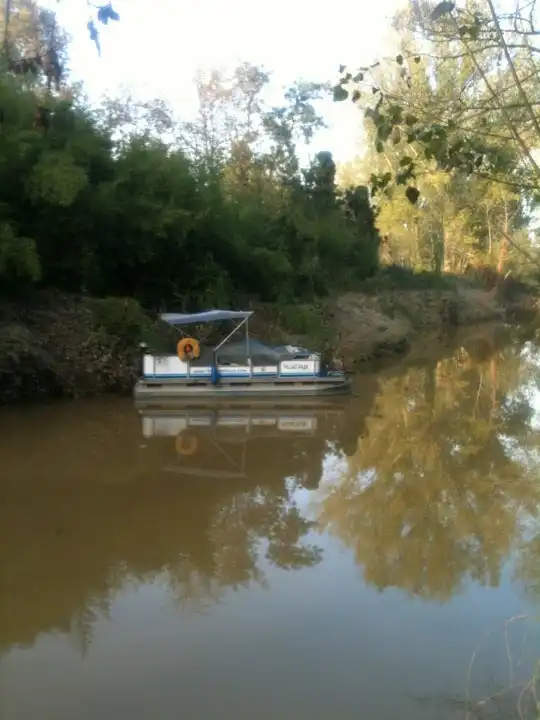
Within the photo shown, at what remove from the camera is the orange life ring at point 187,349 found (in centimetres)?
1354

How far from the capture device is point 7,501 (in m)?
7.63

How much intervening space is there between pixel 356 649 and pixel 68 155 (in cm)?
1060

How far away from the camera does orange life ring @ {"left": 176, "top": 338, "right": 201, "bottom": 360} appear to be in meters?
13.5

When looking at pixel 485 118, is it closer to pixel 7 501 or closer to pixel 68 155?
pixel 7 501

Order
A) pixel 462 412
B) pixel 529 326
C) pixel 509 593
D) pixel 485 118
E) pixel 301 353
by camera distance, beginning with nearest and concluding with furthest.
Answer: pixel 485 118
pixel 509 593
pixel 462 412
pixel 301 353
pixel 529 326

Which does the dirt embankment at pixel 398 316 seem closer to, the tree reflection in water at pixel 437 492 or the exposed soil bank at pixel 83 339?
the exposed soil bank at pixel 83 339

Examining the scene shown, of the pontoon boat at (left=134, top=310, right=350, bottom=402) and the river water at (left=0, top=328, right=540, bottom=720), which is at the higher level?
the pontoon boat at (left=134, top=310, right=350, bottom=402)

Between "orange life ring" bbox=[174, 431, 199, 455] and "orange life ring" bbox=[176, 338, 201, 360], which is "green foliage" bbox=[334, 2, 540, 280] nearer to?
"orange life ring" bbox=[174, 431, 199, 455]

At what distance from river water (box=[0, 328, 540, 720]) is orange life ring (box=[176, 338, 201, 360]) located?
7.70 ft

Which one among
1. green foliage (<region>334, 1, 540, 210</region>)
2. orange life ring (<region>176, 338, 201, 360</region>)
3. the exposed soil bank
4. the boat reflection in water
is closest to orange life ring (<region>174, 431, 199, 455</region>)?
the boat reflection in water

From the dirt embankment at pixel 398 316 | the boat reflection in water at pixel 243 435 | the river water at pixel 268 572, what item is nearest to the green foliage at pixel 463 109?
the river water at pixel 268 572

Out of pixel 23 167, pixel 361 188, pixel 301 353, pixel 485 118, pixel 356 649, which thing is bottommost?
pixel 356 649

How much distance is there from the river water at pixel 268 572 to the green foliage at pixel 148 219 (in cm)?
423

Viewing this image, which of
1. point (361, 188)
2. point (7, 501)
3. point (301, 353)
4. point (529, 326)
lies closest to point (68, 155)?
point (301, 353)
